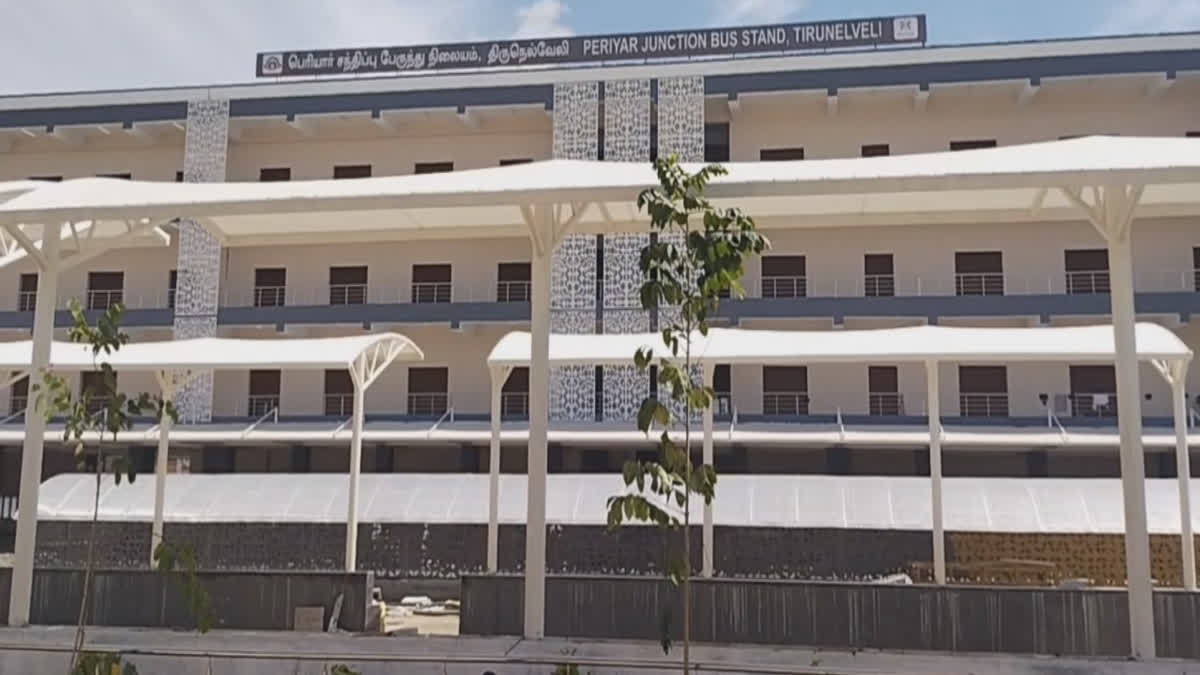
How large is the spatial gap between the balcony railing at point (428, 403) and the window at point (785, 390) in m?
7.28

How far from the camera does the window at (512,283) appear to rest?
25.1 m

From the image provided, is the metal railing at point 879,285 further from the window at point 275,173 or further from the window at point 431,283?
the window at point 275,173

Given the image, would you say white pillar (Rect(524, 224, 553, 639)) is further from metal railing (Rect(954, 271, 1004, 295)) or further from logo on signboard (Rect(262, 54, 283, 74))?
logo on signboard (Rect(262, 54, 283, 74))

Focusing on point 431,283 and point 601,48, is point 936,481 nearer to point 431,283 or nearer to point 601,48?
point 431,283

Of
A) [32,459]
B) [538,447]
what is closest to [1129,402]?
[538,447]

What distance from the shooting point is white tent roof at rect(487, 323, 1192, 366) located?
478 inches

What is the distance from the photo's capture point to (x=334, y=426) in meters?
22.8

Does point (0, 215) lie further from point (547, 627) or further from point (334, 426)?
point (334, 426)

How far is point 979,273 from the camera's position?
2370cm

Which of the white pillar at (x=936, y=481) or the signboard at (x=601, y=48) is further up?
the signboard at (x=601, y=48)

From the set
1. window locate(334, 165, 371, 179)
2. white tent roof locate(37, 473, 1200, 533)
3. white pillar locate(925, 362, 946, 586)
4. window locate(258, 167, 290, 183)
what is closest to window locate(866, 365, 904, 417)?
white tent roof locate(37, 473, 1200, 533)

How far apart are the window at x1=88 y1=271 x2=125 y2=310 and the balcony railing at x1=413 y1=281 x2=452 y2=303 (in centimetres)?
769

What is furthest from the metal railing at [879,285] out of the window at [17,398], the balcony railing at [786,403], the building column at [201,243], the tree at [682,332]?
the window at [17,398]

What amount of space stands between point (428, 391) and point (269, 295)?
4.82m
